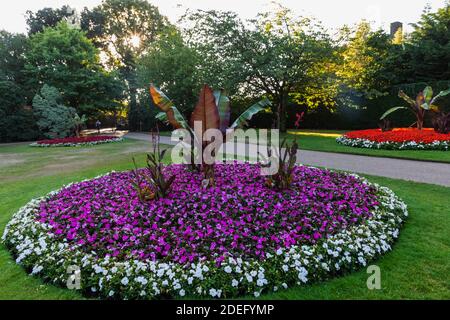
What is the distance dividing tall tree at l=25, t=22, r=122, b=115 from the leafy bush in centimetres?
327

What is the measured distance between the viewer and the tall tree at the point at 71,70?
2780 centimetres

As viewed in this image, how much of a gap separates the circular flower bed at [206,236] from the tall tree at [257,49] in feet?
47.2

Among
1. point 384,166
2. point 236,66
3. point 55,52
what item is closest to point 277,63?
point 236,66

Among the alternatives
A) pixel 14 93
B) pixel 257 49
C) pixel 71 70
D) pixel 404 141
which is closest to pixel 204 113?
pixel 404 141

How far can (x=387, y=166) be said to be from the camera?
1034cm

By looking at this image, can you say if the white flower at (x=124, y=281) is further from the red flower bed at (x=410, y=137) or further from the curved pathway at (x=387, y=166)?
the red flower bed at (x=410, y=137)

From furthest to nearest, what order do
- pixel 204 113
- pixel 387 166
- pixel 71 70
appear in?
pixel 71 70, pixel 387 166, pixel 204 113

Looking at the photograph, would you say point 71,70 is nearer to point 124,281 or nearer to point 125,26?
point 125,26

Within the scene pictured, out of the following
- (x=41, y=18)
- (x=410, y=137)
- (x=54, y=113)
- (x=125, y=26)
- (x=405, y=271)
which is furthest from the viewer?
(x=125, y=26)

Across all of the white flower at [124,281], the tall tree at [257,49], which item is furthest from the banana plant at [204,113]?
the tall tree at [257,49]

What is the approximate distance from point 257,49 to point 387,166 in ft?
41.9
